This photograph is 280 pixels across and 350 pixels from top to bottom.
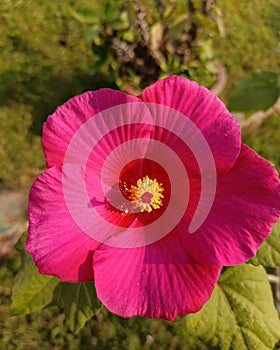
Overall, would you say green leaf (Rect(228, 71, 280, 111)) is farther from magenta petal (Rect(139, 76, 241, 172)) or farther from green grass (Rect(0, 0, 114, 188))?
green grass (Rect(0, 0, 114, 188))

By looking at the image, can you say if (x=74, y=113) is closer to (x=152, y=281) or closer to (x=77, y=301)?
(x=152, y=281)

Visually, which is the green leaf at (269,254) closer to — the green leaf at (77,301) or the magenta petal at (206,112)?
the magenta petal at (206,112)

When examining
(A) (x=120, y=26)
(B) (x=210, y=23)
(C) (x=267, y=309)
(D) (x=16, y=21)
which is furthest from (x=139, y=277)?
(D) (x=16, y=21)

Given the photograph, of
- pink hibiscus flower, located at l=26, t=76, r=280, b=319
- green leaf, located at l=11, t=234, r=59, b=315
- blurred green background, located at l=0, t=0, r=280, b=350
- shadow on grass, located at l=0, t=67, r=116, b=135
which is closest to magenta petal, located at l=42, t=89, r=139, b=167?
pink hibiscus flower, located at l=26, t=76, r=280, b=319

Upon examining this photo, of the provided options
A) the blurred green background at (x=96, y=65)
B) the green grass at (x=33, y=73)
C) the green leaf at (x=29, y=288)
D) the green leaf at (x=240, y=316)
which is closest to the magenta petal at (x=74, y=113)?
→ the green leaf at (x=29, y=288)

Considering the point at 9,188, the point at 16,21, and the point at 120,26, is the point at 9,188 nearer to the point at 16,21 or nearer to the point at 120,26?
the point at 120,26

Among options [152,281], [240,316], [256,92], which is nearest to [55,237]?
[152,281]
